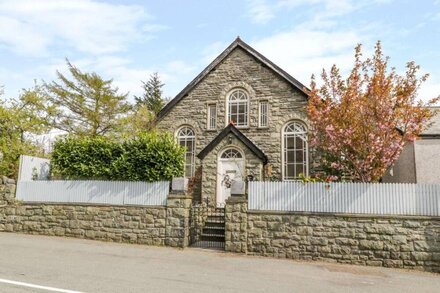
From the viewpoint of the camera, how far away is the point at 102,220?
37.6 ft

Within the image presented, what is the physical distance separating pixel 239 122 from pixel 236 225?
24.4 ft

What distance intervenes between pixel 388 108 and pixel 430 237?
3798 millimetres

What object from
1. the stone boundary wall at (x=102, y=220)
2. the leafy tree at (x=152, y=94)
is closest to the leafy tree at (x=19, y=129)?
the stone boundary wall at (x=102, y=220)

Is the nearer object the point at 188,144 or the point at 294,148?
the point at 294,148

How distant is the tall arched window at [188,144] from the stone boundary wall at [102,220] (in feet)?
19.1

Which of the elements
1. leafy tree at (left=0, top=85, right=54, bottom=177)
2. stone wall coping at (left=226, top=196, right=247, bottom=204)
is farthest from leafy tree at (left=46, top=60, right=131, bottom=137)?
stone wall coping at (left=226, top=196, right=247, bottom=204)

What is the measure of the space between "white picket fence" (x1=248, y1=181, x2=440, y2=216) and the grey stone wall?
17.5 feet

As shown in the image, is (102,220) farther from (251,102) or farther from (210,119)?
(251,102)

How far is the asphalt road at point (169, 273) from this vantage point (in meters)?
6.20

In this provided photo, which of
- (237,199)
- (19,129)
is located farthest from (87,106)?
(237,199)

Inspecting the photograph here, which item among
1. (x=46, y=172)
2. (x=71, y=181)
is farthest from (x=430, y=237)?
(x=46, y=172)

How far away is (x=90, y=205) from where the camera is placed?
11703 mm

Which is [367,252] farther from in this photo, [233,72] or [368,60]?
[233,72]

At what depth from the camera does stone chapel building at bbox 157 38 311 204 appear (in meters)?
15.5
